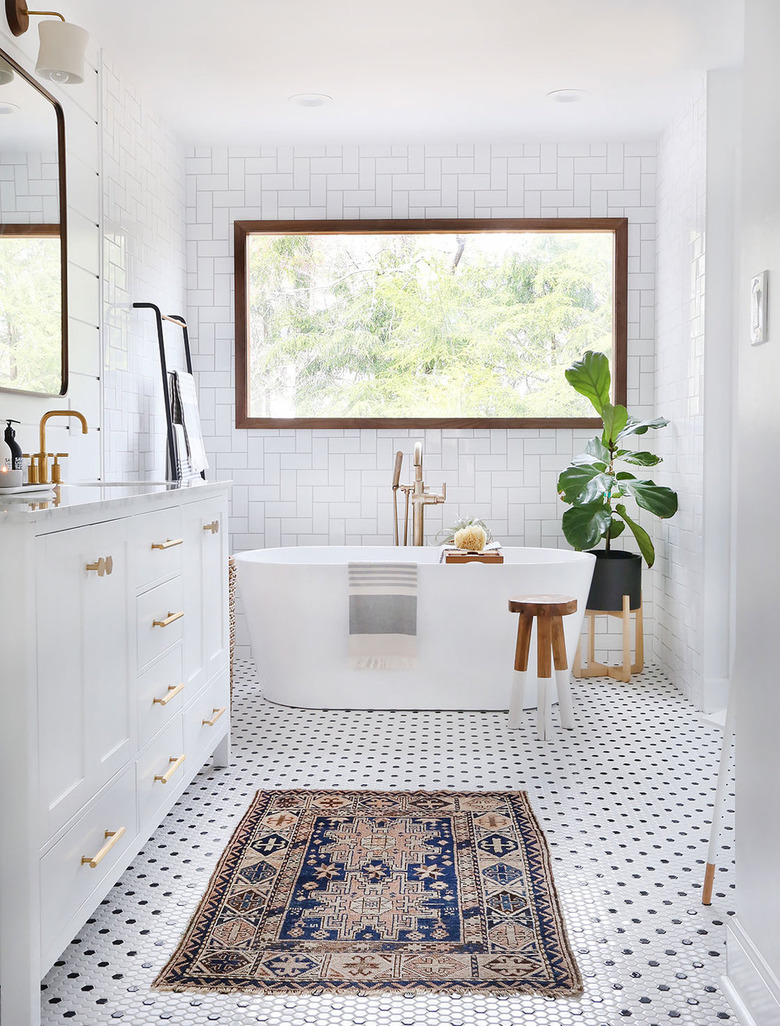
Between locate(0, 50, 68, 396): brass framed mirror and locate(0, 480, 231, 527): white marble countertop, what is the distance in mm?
529

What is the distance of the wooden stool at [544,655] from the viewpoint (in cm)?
370

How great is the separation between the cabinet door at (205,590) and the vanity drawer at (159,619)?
3.7 inches

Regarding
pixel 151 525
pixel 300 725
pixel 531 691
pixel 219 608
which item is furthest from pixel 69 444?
pixel 531 691

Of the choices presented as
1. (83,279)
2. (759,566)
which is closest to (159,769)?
(759,566)

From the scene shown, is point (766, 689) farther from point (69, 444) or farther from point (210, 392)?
point (210, 392)

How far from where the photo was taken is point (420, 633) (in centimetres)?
408

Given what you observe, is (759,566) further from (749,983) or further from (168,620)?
(168,620)

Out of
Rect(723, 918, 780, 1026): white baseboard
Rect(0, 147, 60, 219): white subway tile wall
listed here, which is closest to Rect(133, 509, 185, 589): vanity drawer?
Rect(0, 147, 60, 219): white subway tile wall

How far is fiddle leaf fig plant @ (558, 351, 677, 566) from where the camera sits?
4.47 meters

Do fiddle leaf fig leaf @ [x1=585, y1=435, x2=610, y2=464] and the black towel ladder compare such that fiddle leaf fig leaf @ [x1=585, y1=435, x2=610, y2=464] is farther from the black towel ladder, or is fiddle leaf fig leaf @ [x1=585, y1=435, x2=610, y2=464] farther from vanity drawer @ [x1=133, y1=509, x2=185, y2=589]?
vanity drawer @ [x1=133, y1=509, x2=185, y2=589]

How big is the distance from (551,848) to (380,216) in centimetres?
363

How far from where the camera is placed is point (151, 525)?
234 cm

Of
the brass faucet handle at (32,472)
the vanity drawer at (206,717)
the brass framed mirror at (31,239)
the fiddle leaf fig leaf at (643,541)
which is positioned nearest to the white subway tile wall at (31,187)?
the brass framed mirror at (31,239)

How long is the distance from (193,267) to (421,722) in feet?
9.42
